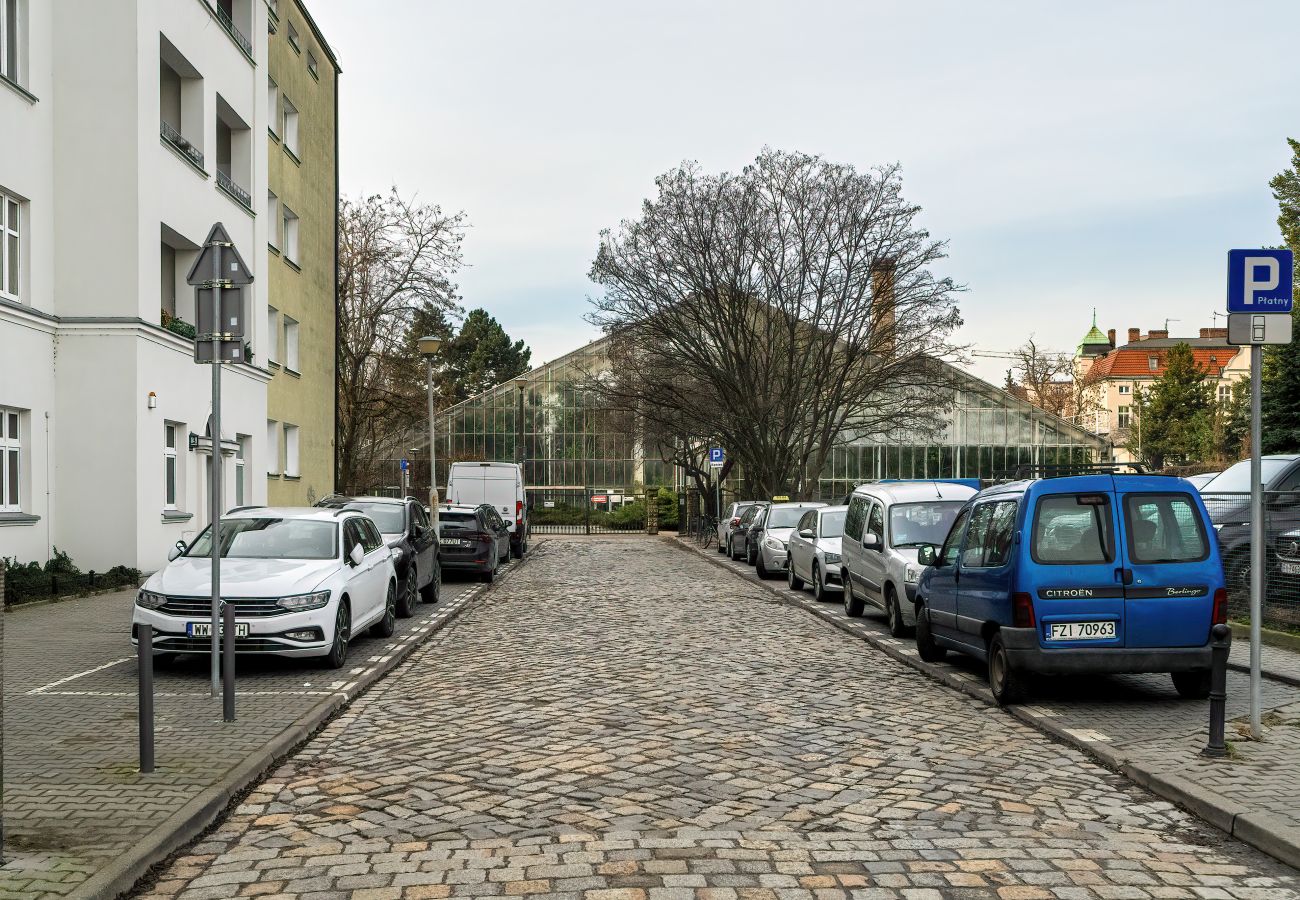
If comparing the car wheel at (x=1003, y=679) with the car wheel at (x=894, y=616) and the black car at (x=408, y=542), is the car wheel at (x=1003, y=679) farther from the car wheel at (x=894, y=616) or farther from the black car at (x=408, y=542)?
the black car at (x=408, y=542)

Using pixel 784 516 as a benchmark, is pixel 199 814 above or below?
below

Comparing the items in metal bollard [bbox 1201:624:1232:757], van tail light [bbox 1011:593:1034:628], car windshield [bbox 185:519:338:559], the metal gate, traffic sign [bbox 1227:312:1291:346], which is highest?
traffic sign [bbox 1227:312:1291:346]

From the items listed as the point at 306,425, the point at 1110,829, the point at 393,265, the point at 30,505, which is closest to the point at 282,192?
the point at 306,425

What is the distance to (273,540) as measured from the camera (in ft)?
43.9

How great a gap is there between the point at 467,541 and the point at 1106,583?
660 inches

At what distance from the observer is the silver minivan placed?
15.0 meters

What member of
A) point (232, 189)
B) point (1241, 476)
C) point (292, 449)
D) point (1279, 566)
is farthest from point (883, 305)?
point (1279, 566)

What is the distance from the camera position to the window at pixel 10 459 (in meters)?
19.3

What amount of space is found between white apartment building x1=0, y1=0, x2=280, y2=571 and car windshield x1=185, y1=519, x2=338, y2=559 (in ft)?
21.8

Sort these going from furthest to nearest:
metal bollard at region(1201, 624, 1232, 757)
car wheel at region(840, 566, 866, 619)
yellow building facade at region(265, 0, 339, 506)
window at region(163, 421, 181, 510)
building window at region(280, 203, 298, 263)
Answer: building window at region(280, 203, 298, 263)
yellow building facade at region(265, 0, 339, 506)
window at region(163, 421, 181, 510)
car wheel at region(840, 566, 866, 619)
metal bollard at region(1201, 624, 1232, 757)

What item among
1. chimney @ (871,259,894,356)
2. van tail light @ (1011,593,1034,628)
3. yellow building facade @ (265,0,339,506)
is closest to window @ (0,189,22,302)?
yellow building facade @ (265,0,339,506)

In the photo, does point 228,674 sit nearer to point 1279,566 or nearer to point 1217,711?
point 1217,711

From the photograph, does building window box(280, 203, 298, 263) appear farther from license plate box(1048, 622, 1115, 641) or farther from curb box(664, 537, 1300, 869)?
license plate box(1048, 622, 1115, 641)

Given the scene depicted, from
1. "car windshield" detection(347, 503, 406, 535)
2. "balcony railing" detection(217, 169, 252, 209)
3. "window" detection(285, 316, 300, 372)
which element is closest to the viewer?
"car windshield" detection(347, 503, 406, 535)
